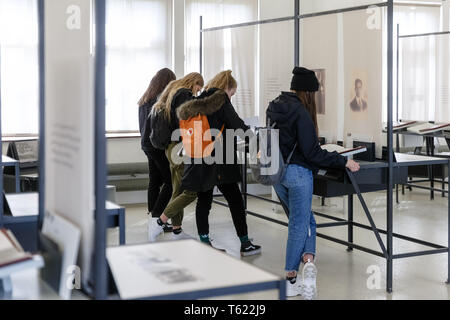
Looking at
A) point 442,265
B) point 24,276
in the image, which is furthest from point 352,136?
point 24,276

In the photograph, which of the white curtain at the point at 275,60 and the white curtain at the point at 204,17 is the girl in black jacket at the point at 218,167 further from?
the white curtain at the point at 204,17

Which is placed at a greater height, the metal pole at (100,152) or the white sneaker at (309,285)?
the metal pole at (100,152)

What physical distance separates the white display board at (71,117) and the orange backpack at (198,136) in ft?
10.2

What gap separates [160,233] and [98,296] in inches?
175

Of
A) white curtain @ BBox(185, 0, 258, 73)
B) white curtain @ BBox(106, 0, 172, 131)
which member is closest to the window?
white curtain @ BBox(185, 0, 258, 73)

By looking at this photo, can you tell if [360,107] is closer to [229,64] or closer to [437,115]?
[229,64]

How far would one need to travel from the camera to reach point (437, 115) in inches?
337

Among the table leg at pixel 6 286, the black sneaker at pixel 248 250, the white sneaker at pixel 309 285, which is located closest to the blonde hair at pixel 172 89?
the black sneaker at pixel 248 250

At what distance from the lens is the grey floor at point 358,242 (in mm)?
4324

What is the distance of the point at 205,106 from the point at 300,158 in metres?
1.16

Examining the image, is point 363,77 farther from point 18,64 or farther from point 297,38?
point 18,64

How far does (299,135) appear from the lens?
4.01 meters

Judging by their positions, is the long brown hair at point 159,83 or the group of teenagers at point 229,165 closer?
the group of teenagers at point 229,165

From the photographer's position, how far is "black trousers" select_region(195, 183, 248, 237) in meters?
5.23
